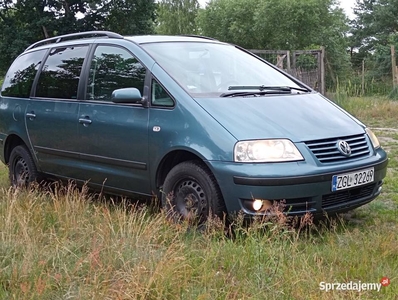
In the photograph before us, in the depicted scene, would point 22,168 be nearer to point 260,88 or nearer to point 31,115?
point 31,115

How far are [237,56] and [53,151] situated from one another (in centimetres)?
210

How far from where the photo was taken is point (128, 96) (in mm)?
4324

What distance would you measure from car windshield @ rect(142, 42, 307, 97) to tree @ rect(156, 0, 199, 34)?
138ft

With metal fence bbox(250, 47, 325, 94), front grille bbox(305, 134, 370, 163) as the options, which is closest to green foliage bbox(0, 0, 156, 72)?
metal fence bbox(250, 47, 325, 94)

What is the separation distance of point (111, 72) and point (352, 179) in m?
2.38

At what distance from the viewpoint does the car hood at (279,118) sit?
149 inches

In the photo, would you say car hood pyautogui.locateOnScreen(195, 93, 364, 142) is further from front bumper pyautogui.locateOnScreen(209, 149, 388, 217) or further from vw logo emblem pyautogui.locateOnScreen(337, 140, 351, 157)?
front bumper pyautogui.locateOnScreen(209, 149, 388, 217)

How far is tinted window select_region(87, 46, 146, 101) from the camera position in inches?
181

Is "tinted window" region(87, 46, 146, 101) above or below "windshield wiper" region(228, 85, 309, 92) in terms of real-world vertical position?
above

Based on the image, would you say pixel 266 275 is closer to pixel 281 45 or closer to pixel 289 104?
pixel 289 104

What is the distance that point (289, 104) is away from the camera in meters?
4.24

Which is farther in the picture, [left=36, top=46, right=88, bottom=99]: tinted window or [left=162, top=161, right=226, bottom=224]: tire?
[left=36, top=46, right=88, bottom=99]: tinted window

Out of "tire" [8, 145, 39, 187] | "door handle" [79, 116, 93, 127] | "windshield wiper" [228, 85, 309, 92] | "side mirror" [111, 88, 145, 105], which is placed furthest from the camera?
"tire" [8, 145, 39, 187]

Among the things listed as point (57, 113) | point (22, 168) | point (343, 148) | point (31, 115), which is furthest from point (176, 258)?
point (22, 168)
